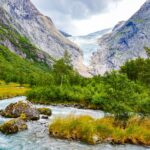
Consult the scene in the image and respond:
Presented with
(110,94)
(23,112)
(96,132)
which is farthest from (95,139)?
(23,112)

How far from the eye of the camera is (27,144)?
3891 cm

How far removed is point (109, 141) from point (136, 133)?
3.31 metres

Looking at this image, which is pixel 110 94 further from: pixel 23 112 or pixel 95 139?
pixel 23 112

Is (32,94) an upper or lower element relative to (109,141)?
upper

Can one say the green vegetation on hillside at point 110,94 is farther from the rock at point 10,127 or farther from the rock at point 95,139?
the rock at point 10,127

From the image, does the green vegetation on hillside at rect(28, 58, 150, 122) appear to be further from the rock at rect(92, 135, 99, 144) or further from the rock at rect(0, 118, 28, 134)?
the rock at rect(0, 118, 28, 134)

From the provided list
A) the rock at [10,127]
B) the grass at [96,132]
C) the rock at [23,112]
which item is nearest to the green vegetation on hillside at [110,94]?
the grass at [96,132]

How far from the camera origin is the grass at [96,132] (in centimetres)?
4009

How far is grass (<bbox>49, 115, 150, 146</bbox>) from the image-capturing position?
40094mm

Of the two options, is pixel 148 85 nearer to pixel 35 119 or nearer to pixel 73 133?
pixel 35 119

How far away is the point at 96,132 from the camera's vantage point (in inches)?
1599

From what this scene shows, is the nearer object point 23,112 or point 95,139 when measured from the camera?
point 95,139

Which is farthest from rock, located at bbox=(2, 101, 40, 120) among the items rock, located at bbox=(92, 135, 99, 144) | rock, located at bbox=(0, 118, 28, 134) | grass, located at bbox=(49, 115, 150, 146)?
rock, located at bbox=(92, 135, 99, 144)

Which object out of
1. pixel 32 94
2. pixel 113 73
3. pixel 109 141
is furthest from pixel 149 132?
pixel 32 94
